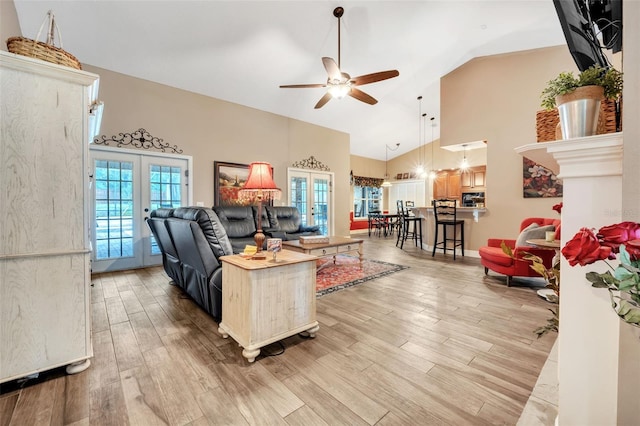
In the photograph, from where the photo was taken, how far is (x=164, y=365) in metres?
1.78

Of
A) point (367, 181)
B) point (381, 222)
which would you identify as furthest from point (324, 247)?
point (367, 181)

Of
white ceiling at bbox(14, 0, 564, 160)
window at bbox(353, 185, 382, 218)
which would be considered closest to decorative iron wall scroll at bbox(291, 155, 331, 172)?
white ceiling at bbox(14, 0, 564, 160)

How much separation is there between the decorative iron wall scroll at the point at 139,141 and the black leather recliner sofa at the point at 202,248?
246 cm

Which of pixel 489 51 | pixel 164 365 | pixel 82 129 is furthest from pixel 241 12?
pixel 489 51

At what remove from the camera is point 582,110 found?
1001 millimetres

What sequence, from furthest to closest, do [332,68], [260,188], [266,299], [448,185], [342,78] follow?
[448,185]
[342,78]
[332,68]
[260,188]
[266,299]

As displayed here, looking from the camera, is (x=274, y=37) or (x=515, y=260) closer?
(x=515, y=260)

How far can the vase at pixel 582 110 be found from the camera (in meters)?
0.99

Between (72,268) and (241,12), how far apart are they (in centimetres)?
351

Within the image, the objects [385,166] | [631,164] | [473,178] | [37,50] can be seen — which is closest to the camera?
[631,164]

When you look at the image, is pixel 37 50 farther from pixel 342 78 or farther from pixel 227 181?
pixel 227 181

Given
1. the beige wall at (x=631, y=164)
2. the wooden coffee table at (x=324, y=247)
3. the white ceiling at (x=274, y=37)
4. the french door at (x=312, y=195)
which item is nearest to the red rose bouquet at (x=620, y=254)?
the beige wall at (x=631, y=164)

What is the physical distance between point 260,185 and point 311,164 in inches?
201

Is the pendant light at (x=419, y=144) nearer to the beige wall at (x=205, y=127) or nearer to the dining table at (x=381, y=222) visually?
the dining table at (x=381, y=222)
